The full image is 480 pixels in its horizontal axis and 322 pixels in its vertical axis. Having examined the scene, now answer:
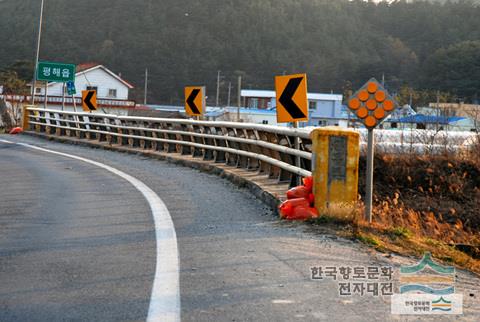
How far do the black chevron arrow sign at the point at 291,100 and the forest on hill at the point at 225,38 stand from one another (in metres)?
86.9

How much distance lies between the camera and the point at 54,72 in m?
37.4

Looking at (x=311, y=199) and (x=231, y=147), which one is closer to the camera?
(x=311, y=199)

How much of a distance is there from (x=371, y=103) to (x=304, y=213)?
148cm

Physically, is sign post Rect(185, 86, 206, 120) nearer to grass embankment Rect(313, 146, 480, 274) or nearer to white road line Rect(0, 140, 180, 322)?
grass embankment Rect(313, 146, 480, 274)

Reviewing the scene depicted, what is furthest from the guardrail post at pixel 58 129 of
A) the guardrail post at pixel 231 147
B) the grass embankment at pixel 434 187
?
the guardrail post at pixel 231 147

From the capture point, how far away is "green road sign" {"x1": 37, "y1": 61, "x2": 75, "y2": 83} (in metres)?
37.3

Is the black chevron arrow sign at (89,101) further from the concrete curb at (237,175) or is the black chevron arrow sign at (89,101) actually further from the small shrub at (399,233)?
the small shrub at (399,233)

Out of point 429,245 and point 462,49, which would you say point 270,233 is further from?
point 462,49

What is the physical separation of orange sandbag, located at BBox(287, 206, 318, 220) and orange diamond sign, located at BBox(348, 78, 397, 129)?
1.19 meters

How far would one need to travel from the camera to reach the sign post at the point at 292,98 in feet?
36.7

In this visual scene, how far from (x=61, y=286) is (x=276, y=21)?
111 meters

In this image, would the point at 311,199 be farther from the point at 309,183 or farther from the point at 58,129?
the point at 58,129

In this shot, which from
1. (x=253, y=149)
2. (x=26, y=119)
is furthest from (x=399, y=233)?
(x=26, y=119)

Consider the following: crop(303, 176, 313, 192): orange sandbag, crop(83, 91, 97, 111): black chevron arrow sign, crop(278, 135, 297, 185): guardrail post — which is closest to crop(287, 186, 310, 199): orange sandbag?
crop(303, 176, 313, 192): orange sandbag
